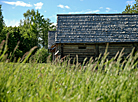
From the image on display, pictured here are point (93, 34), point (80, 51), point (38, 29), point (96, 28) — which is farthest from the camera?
point (38, 29)

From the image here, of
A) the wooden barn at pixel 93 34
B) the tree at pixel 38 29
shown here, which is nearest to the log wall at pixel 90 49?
the wooden barn at pixel 93 34

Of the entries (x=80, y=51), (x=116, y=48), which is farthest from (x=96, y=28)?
(x=80, y=51)

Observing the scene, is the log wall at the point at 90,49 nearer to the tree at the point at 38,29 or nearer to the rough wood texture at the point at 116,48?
the rough wood texture at the point at 116,48

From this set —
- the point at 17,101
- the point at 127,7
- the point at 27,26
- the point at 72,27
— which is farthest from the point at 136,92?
the point at 27,26

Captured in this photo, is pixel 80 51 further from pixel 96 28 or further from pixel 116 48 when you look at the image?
pixel 116 48

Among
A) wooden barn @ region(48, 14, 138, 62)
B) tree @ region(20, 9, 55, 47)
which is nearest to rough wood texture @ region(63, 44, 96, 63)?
wooden barn @ region(48, 14, 138, 62)

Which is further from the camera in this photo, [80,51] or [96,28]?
[96,28]

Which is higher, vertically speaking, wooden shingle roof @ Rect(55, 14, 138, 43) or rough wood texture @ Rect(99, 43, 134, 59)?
wooden shingle roof @ Rect(55, 14, 138, 43)

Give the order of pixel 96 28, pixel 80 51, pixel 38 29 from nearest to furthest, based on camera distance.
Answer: pixel 80 51 → pixel 96 28 → pixel 38 29

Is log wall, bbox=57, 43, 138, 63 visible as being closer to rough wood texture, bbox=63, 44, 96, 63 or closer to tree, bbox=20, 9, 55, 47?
rough wood texture, bbox=63, 44, 96, 63

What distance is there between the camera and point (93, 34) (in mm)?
13227

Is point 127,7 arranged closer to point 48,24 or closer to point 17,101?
point 48,24

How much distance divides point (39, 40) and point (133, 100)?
3932cm

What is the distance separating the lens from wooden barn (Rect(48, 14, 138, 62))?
12.9 m
